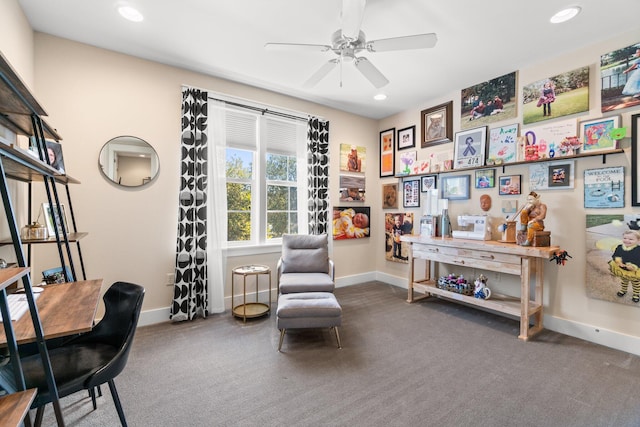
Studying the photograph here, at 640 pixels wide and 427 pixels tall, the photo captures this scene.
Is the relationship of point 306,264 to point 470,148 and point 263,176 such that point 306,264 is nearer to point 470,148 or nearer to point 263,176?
point 263,176

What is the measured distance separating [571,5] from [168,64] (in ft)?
11.9

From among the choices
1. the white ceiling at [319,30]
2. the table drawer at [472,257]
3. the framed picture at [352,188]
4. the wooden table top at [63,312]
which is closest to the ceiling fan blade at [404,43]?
the white ceiling at [319,30]

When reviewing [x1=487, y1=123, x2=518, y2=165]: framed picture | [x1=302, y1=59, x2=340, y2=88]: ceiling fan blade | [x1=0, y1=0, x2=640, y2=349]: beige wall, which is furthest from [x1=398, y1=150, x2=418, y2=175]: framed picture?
[x1=302, y1=59, x2=340, y2=88]: ceiling fan blade

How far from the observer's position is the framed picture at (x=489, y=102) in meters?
3.19

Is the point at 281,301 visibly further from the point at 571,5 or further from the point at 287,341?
the point at 571,5

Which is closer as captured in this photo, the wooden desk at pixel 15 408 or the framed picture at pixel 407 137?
the wooden desk at pixel 15 408

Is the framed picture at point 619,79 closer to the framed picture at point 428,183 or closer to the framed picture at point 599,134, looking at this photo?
the framed picture at point 599,134

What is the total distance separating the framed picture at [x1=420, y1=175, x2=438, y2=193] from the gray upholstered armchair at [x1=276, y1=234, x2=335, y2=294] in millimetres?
1697

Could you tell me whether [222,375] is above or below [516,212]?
below

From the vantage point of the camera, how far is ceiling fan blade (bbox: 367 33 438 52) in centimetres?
196

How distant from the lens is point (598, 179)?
2.60 m

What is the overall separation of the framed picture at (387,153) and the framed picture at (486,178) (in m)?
1.34

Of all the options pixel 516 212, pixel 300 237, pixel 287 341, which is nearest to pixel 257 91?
pixel 300 237

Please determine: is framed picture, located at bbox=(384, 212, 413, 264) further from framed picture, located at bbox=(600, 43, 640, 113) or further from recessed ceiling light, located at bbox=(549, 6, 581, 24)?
recessed ceiling light, located at bbox=(549, 6, 581, 24)
